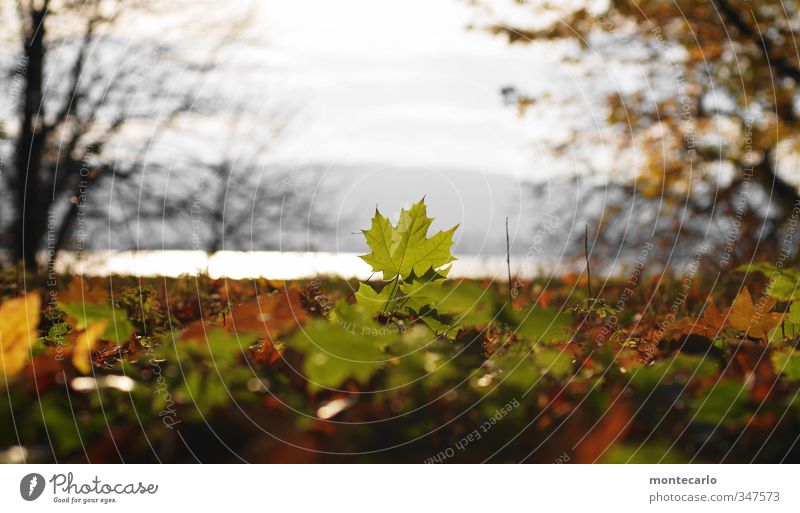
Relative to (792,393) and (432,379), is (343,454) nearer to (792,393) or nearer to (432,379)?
(432,379)

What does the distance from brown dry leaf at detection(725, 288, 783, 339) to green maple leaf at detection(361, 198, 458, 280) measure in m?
0.66

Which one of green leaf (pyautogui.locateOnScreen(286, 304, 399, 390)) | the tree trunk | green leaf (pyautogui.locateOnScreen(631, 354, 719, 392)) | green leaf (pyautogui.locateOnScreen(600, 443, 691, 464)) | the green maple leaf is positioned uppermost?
the tree trunk

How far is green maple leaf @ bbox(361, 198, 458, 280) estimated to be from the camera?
1.25 m

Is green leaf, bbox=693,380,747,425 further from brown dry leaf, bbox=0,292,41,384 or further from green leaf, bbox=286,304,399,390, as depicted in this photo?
brown dry leaf, bbox=0,292,41,384

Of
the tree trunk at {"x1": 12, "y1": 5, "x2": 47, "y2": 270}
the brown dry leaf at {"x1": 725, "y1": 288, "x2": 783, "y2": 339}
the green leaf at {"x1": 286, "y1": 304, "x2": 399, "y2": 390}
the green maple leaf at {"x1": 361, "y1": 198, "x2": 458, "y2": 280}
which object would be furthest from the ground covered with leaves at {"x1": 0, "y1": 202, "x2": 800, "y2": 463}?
the tree trunk at {"x1": 12, "y1": 5, "x2": 47, "y2": 270}

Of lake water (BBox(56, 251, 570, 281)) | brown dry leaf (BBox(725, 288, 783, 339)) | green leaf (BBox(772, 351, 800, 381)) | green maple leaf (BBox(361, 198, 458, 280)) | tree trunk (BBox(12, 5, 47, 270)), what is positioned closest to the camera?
green leaf (BBox(772, 351, 800, 381))

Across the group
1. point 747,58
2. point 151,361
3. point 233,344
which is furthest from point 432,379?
point 747,58

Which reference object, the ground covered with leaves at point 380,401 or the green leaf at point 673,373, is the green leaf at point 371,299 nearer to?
the ground covered with leaves at point 380,401

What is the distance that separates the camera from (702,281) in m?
3.23

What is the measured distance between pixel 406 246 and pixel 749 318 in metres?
0.79

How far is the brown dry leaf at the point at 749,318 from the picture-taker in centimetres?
147

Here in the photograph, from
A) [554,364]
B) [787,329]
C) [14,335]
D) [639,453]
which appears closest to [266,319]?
[14,335]

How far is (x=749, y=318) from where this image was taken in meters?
1.48

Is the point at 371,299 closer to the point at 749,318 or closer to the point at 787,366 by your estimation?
the point at 787,366
